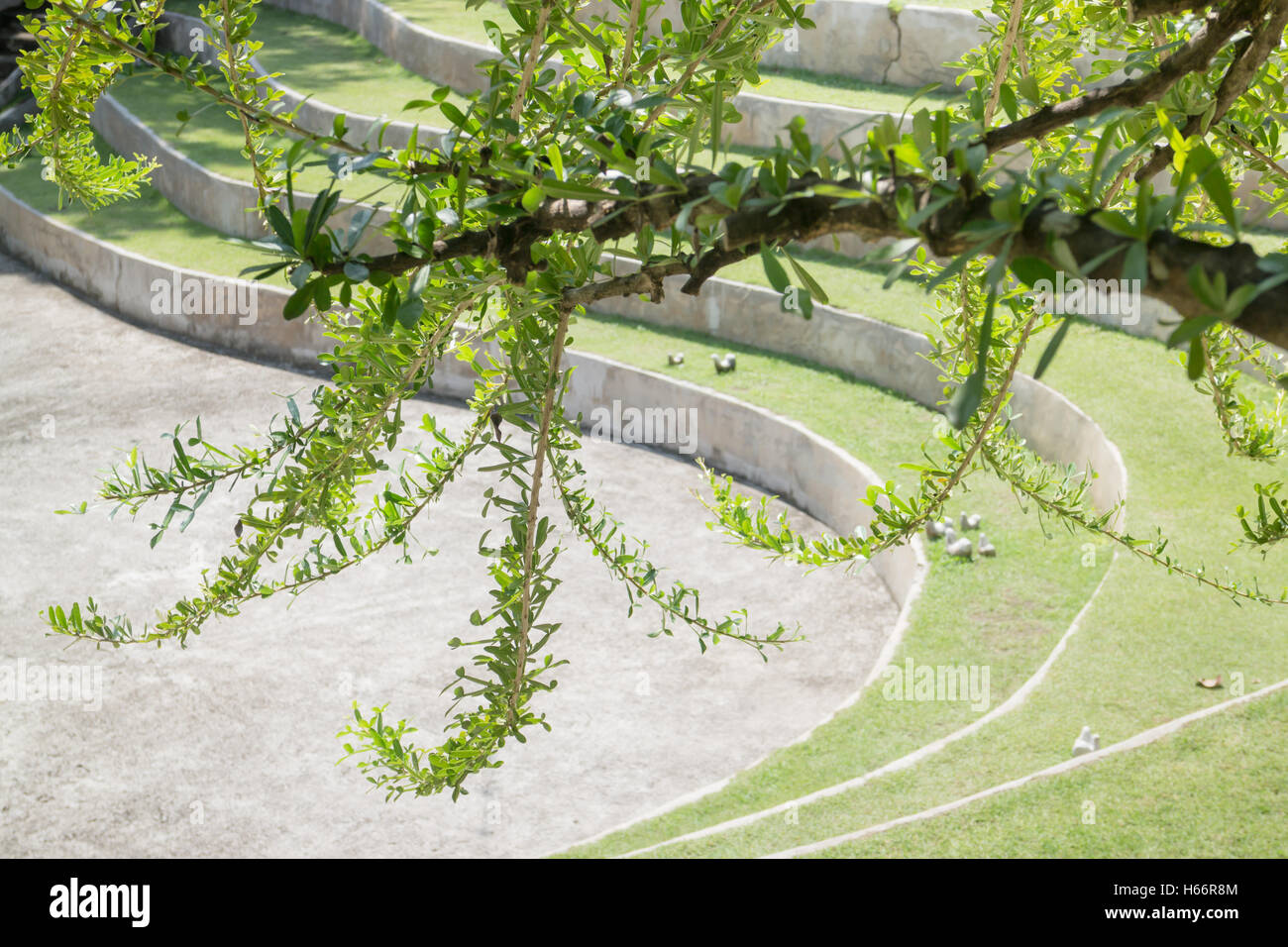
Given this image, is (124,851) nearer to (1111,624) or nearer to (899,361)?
(1111,624)

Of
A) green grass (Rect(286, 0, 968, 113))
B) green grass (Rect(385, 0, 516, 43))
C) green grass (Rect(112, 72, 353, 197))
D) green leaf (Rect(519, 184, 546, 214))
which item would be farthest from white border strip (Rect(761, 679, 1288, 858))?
green grass (Rect(385, 0, 516, 43))

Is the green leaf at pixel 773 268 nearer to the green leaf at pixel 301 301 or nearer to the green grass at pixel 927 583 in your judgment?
the green leaf at pixel 301 301

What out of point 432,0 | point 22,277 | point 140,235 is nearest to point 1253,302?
point 140,235

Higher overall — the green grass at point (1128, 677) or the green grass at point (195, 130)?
the green grass at point (195, 130)

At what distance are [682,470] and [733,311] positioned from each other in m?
1.49

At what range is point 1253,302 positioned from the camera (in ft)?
2.01

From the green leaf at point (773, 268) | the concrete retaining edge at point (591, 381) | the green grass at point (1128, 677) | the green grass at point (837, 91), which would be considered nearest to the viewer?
the green leaf at point (773, 268)

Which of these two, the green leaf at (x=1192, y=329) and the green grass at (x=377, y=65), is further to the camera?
the green grass at (x=377, y=65)

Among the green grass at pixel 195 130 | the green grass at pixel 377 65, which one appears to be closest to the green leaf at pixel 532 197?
the green grass at pixel 377 65

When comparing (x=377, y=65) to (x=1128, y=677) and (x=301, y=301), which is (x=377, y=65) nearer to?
(x=1128, y=677)

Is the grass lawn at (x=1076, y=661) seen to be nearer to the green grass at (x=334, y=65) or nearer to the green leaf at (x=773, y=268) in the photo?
the green leaf at (x=773, y=268)

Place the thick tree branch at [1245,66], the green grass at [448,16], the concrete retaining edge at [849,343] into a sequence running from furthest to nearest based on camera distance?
the green grass at [448,16], the concrete retaining edge at [849,343], the thick tree branch at [1245,66]

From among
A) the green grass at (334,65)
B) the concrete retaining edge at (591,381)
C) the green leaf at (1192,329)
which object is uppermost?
the green leaf at (1192,329)

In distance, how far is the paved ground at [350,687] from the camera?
514 cm
